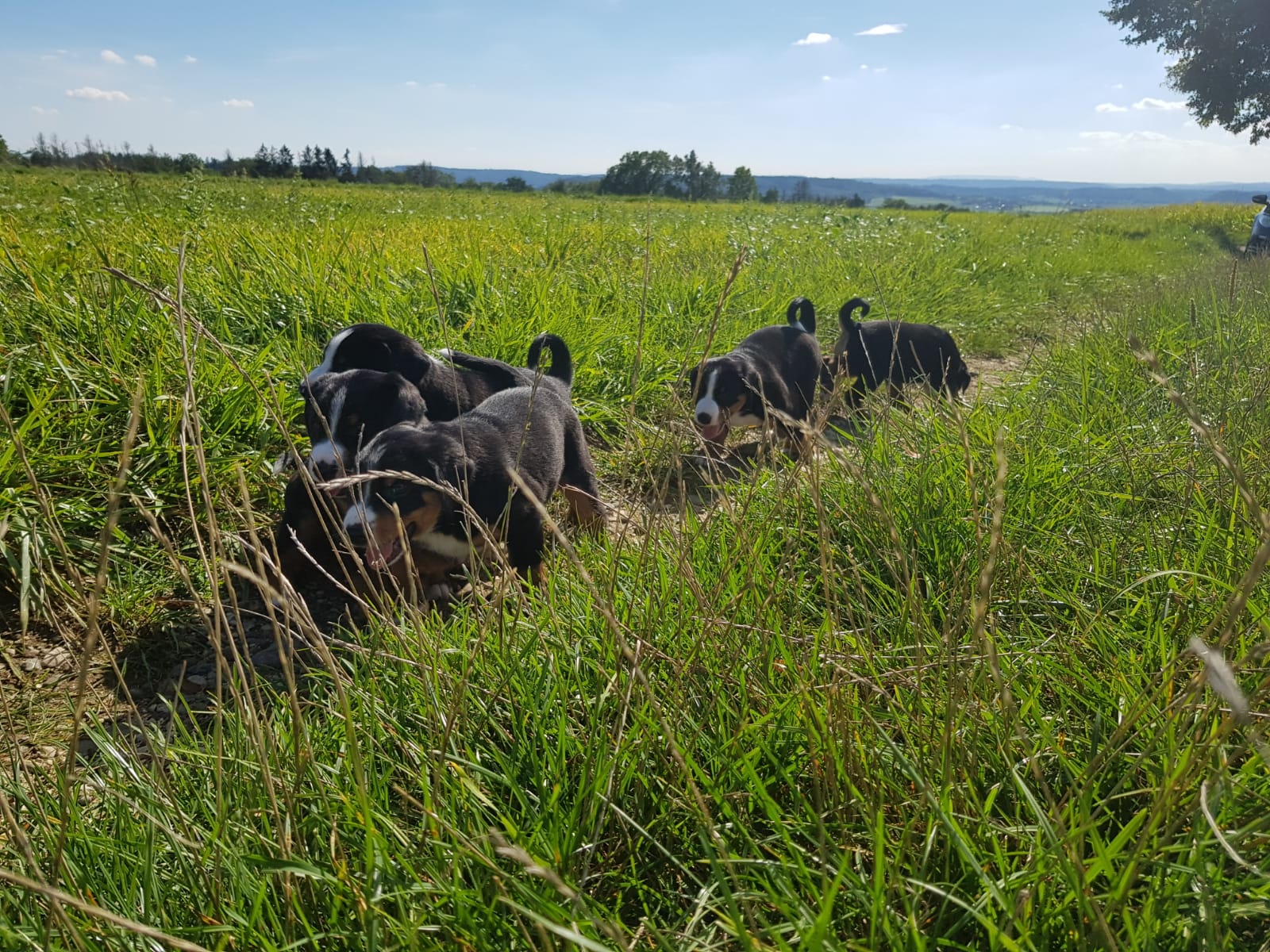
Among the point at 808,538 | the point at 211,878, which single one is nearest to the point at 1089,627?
the point at 808,538

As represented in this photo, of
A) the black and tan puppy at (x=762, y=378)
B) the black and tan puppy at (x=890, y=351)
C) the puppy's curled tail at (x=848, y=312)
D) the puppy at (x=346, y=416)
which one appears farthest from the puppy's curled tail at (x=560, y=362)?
the puppy's curled tail at (x=848, y=312)

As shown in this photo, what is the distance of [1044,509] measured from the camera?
2578 millimetres

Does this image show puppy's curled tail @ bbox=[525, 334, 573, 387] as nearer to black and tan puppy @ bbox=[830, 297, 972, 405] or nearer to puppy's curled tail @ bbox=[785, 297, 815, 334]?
puppy's curled tail @ bbox=[785, 297, 815, 334]

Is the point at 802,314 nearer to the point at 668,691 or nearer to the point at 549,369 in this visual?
the point at 549,369

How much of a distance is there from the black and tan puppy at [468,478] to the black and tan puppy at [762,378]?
109cm

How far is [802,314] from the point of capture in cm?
574

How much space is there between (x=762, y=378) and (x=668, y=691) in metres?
2.85

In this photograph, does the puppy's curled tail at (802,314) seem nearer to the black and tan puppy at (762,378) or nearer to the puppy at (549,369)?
the black and tan puppy at (762,378)

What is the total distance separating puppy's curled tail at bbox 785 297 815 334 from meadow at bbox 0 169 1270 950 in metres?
1.70

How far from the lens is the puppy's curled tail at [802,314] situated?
17.6 ft

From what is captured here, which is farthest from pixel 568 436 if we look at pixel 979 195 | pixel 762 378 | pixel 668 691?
pixel 979 195

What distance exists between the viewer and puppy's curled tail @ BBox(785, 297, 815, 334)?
537 centimetres

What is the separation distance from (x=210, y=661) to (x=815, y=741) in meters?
2.18

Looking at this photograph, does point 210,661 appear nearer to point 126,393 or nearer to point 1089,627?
point 126,393
